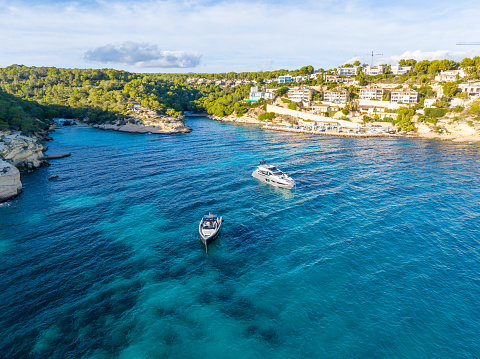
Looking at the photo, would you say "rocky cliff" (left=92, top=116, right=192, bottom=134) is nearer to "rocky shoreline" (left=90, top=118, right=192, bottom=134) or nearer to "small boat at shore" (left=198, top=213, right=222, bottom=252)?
"rocky shoreline" (left=90, top=118, right=192, bottom=134)

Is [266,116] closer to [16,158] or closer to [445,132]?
[445,132]

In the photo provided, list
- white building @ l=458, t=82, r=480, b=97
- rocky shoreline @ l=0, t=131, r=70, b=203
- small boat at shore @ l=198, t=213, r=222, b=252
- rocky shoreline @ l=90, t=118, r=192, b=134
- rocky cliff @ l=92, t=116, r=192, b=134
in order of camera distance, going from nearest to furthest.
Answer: small boat at shore @ l=198, t=213, r=222, b=252
rocky shoreline @ l=0, t=131, r=70, b=203
white building @ l=458, t=82, r=480, b=97
rocky shoreline @ l=90, t=118, r=192, b=134
rocky cliff @ l=92, t=116, r=192, b=134

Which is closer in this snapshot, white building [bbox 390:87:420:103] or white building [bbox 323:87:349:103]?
white building [bbox 390:87:420:103]

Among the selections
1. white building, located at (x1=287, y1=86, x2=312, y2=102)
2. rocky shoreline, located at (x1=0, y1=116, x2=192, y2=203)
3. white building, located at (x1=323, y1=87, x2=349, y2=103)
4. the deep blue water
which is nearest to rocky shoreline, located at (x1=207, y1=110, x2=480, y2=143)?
white building, located at (x1=287, y1=86, x2=312, y2=102)

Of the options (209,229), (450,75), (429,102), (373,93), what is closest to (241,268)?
(209,229)

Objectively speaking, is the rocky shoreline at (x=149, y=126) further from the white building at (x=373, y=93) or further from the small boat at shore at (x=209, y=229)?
the white building at (x=373, y=93)

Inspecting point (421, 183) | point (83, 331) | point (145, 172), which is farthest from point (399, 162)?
point (83, 331)

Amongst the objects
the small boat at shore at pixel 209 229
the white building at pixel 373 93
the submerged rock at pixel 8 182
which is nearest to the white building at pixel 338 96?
the white building at pixel 373 93
